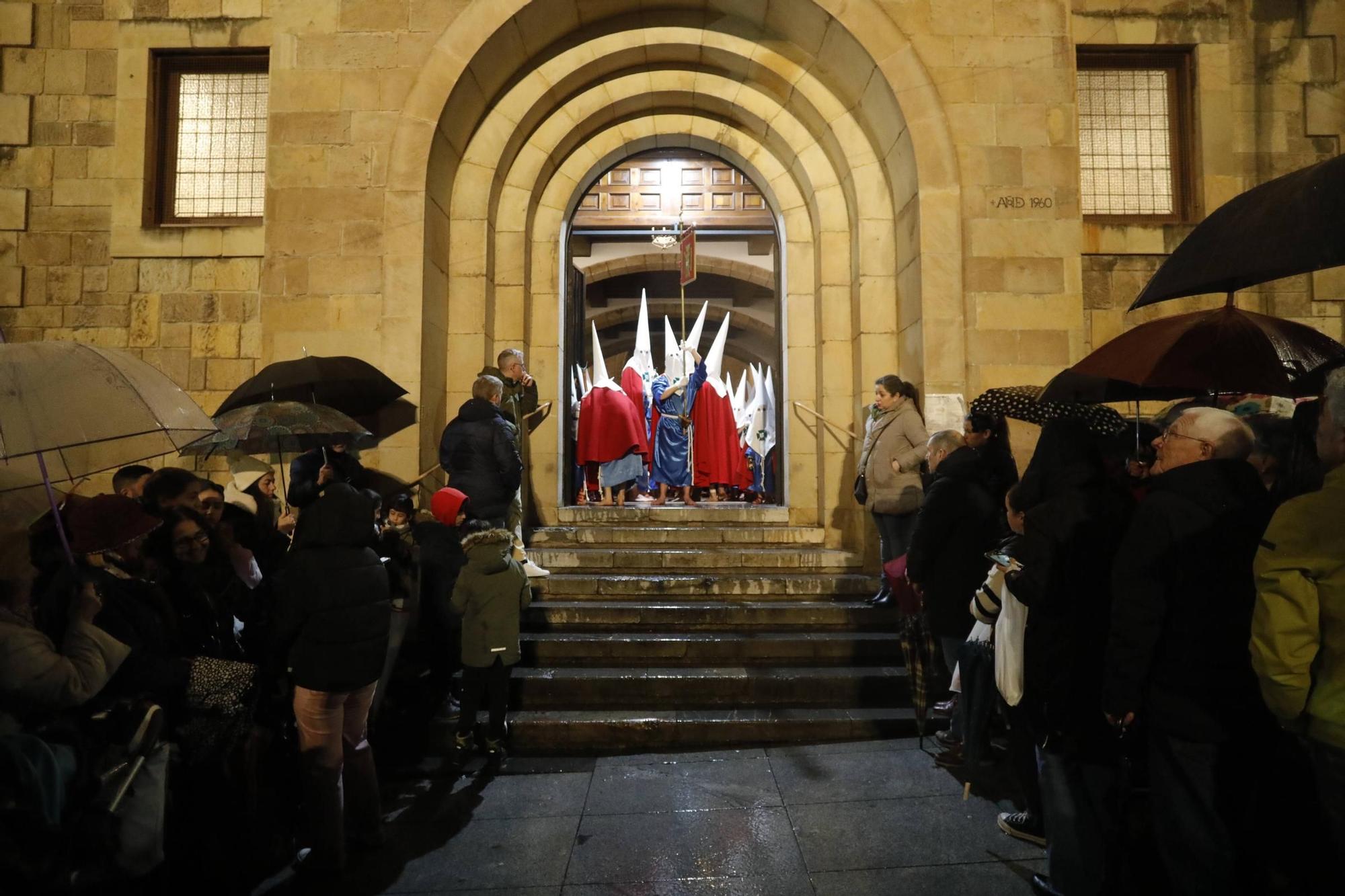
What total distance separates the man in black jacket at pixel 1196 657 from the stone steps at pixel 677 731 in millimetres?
2744

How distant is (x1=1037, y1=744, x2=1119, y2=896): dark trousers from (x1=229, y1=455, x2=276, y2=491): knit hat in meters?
4.97

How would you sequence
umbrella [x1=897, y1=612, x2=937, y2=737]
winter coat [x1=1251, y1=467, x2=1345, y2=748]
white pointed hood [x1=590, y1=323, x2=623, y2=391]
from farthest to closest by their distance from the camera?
white pointed hood [x1=590, y1=323, x2=623, y2=391]
umbrella [x1=897, y1=612, x2=937, y2=737]
winter coat [x1=1251, y1=467, x2=1345, y2=748]

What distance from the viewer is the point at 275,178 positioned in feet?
24.8

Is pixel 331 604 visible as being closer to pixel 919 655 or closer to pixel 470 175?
pixel 919 655

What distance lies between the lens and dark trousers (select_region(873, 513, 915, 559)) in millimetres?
6633

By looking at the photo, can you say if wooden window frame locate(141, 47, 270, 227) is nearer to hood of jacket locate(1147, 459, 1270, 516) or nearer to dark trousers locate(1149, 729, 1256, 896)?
hood of jacket locate(1147, 459, 1270, 516)

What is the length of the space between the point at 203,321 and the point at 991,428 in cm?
657

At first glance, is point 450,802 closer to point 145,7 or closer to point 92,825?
point 92,825

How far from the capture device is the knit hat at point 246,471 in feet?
19.6

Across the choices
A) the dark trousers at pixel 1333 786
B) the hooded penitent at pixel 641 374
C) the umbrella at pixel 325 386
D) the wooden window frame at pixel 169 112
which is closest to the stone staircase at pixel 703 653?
the umbrella at pixel 325 386

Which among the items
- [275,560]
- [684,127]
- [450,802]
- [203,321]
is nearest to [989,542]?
[450,802]

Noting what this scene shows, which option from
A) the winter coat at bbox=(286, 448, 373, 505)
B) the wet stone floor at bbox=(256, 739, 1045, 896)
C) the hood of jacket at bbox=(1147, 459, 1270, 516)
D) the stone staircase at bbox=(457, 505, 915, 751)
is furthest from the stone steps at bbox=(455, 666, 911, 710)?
the hood of jacket at bbox=(1147, 459, 1270, 516)

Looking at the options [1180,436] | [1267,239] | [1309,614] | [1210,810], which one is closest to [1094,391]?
[1267,239]

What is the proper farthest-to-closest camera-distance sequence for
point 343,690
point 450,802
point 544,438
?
point 544,438 → point 450,802 → point 343,690
